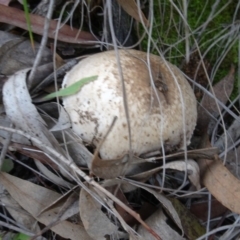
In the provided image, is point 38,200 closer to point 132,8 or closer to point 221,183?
point 221,183

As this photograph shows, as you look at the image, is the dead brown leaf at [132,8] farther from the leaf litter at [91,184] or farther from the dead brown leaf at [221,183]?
the dead brown leaf at [221,183]

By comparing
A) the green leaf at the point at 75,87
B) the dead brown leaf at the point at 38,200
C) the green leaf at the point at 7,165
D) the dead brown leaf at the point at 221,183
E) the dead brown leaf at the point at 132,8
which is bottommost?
the dead brown leaf at the point at 38,200

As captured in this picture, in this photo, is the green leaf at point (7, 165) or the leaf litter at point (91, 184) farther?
the green leaf at point (7, 165)

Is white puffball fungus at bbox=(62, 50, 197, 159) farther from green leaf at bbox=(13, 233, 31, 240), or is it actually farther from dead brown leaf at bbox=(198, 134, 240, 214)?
green leaf at bbox=(13, 233, 31, 240)

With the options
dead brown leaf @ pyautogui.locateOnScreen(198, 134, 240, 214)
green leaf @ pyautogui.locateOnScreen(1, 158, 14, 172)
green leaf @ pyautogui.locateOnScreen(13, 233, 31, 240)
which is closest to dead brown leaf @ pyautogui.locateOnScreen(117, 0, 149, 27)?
dead brown leaf @ pyautogui.locateOnScreen(198, 134, 240, 214)

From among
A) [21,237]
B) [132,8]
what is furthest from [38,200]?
[132,8]

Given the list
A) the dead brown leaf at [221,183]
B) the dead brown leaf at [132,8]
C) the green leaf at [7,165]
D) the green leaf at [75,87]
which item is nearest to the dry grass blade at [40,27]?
the dead brown leaf at [132,8]

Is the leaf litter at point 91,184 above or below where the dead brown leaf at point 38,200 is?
above
